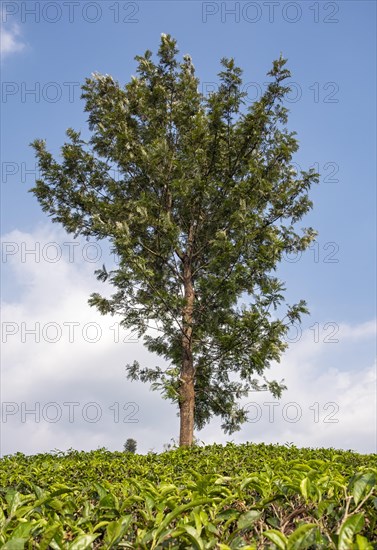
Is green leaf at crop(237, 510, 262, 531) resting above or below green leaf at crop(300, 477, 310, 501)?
below

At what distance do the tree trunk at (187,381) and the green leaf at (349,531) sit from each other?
11899 mm

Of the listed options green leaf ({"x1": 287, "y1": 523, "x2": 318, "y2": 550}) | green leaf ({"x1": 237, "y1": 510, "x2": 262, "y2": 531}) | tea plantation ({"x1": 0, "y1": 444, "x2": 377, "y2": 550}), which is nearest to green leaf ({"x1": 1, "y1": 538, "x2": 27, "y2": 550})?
tea plantation ({"x1": 0, "y1": 444, "x2": 377, "y2": 550})

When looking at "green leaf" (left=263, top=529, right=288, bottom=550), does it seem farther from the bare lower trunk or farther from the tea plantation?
the bare lower trunk

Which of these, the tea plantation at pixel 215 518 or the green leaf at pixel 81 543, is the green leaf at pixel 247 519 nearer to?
the tea plantation at pixel 215 518

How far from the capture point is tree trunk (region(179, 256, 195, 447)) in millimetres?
13930

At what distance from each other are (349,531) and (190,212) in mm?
14130

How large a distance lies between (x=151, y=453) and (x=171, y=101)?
1129 centimetres

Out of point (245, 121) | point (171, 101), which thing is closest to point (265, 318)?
point (245, 121)

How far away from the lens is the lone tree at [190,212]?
1396cm

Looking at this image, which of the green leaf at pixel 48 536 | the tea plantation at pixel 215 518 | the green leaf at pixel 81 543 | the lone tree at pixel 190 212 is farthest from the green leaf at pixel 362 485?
the lone tree at pixel 190 212

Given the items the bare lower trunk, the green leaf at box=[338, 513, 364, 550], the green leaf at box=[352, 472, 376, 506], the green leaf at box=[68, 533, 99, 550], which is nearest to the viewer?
the green leaf at box=[338, 513, 364, 550]

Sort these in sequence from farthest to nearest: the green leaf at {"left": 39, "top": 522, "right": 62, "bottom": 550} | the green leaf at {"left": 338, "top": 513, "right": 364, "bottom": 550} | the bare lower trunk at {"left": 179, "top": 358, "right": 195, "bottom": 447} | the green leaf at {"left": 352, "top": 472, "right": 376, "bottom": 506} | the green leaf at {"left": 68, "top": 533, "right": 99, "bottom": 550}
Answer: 1. the bare lower trunk at {"left": 179, "top": 358, "right": 195, "bottom": 447}
2. the green leaf at {"left": 352, "top": 472, "right": 376, "bottom": 506}
3. the green leaf at {"left": 39, "top": 522, "right": 62, "bottom": 550}
4. the green leaf at {"left": 68, "top": 533, "right": 99, "bottom": 550}
5. the green leaf at {"left": 338, "top": 513, "right": 364, "bottom": 550}

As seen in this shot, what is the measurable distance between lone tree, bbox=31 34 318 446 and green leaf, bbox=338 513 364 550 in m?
11.3

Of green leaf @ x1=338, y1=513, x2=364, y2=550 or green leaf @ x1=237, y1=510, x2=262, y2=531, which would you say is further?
green leaf @ x1=237, y1=510, x2=262, y2=531
